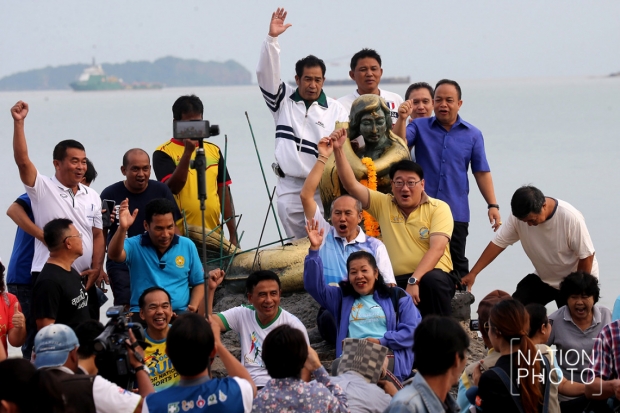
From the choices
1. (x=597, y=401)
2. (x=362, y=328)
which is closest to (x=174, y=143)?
(x=362, y=328)

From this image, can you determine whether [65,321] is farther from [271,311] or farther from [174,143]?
[174,143]

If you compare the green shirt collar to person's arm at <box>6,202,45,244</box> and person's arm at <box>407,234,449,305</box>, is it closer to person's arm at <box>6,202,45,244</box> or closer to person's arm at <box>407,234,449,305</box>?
person's arm at <box>407,234,449,305</box>

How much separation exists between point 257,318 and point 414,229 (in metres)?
1.25

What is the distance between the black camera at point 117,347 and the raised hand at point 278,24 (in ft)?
9.30

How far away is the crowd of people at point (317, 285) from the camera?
409cm

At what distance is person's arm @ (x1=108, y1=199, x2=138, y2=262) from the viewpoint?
5531 millimetres

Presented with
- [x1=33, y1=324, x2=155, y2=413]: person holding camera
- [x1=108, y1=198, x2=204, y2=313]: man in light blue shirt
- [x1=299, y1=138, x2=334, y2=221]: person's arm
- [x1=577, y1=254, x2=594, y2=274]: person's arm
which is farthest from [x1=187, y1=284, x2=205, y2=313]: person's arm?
[x1=577, y1=254, x2=594, y2=274]: person's arm

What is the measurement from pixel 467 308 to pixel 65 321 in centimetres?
269

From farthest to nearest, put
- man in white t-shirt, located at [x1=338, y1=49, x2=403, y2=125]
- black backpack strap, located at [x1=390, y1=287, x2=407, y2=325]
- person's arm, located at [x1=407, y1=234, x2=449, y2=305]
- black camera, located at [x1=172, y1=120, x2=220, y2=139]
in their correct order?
man in white t-shirt, located at [x1=338, y1=49, x2=403, y2=125]
person's arm, located at [x1=407, y1=234, x2=449, y2=305]
black backpack strap, located at [x1=390, y1=287, x2=407, y2=325]
black camera, located at [x1=172, y1=120, x2=220, y2=139]

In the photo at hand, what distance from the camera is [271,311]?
17.6 ft

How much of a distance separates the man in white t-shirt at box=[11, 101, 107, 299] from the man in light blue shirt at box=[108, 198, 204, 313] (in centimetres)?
34

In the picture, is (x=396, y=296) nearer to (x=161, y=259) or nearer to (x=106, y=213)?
(x=161, y=259)

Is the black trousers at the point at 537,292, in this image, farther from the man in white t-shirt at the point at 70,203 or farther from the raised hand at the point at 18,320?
the raised hand at the point at 18,320

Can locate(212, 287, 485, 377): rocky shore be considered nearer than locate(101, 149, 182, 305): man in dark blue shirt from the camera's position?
No
